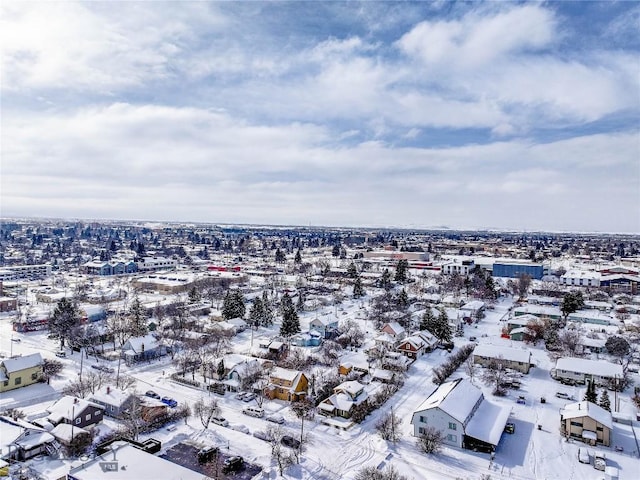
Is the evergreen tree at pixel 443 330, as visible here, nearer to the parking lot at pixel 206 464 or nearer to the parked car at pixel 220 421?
the parked car at pixel 220 421

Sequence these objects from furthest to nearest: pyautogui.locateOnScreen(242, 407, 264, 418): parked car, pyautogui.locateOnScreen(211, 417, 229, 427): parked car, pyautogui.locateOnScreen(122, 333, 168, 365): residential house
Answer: pyautogui.locateOnScreen(122, 333, 168, 365): residential house
pyautogui.locateOnScreen(242, 407, 264, 418): parked car
pyautogui.locateOnScreen(211, 417, 229, 427): parked car

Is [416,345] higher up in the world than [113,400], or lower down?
higher up

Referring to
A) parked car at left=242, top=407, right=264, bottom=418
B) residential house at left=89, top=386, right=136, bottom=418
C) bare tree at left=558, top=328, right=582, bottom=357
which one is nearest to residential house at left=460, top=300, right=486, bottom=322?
bare tree at left=558, top=328, right=582, bottom=357

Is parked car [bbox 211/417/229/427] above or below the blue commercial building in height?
below

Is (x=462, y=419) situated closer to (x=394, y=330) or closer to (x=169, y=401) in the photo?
(x=169, y=401)

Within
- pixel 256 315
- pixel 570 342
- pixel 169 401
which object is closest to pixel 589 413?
pixel 570 342

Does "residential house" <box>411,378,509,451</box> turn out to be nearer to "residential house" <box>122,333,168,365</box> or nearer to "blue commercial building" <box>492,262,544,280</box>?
"residential house" <box>122,333,168,365</box>
